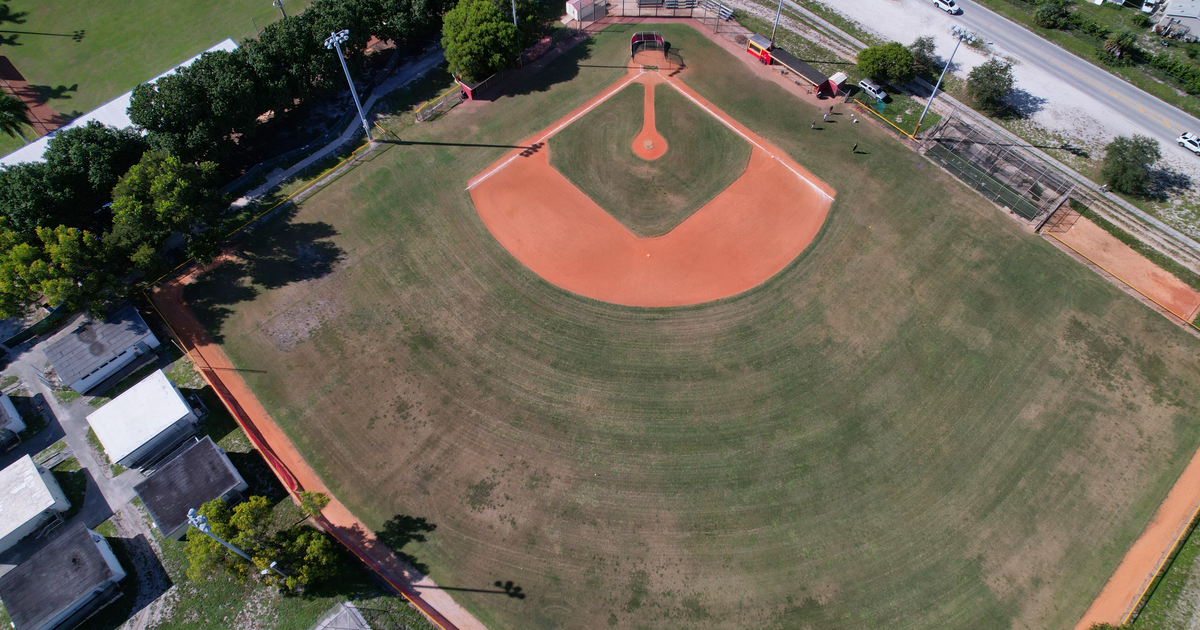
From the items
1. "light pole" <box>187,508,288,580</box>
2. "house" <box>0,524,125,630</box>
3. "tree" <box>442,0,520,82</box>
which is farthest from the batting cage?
"house" <box>0,524,125,630</box>

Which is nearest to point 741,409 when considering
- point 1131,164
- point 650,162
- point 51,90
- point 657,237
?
point 657,237

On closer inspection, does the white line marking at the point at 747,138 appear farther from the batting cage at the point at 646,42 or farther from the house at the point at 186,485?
the house at the point at 186,485

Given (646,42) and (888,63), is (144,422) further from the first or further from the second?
(888,63)

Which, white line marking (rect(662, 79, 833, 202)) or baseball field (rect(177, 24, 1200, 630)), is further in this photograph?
white line marking (rect(662, 79, 833, 202))

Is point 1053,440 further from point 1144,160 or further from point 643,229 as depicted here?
point 643,229

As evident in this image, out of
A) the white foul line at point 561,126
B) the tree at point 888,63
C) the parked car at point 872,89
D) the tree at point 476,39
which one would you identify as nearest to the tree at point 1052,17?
the tree at point 888,63

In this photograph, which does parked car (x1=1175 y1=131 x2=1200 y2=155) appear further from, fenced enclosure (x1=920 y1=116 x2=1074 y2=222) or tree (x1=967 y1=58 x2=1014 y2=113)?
tree (x1=967 y1=58 x2=1014 y2=113)
